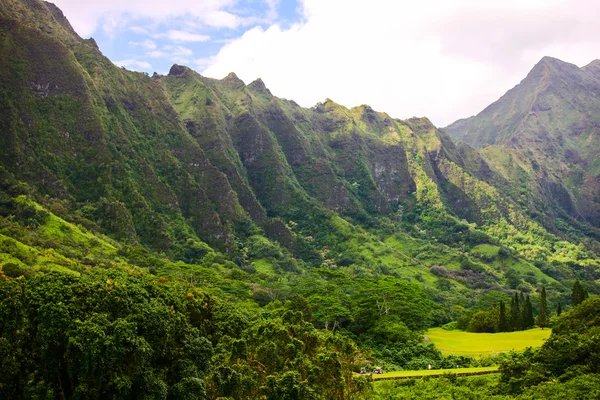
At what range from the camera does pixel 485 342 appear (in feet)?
198

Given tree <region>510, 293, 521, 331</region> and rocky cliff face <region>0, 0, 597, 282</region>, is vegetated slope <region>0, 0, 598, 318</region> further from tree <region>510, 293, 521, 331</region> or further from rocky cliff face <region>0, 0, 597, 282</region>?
tree <region>510, 293, 521, 331</region>

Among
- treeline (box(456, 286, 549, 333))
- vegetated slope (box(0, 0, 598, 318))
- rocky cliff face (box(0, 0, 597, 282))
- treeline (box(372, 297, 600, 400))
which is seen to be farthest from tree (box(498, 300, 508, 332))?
rocky cliff face (box(0, 0, 597, 282))

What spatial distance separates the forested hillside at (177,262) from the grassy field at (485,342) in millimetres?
3645

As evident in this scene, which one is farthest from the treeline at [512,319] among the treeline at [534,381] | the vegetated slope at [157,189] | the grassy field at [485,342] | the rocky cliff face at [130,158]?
the rocky cliff face at [130,158]

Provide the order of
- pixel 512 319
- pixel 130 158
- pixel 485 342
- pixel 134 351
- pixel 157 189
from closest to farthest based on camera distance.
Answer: pixel 134 351
pixel 485 342
pixel 512 319
pixel 157 189
pixel 130 158

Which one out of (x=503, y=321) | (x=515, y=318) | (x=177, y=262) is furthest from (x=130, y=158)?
(x=515, y=318)

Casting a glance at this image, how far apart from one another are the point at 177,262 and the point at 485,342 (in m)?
58.5

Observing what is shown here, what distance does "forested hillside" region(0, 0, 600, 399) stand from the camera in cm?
2300

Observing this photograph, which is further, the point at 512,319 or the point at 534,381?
the point at 512,319

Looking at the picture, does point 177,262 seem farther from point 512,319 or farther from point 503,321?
point 512,319

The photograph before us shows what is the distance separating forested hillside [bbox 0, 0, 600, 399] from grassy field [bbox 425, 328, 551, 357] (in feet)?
12.0

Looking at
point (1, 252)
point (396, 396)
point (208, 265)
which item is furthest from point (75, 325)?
point (208, 265)

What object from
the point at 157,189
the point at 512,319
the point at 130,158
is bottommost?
the point at 512,319

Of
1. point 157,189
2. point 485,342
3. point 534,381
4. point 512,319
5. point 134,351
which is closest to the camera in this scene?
point 134,351
